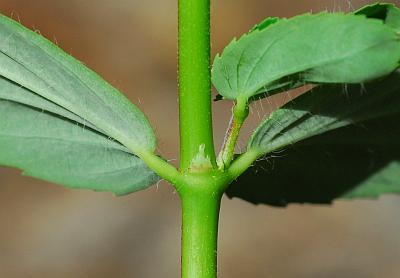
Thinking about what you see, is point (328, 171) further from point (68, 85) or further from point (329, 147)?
point (68, 85)

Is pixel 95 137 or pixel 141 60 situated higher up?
pixel 141 60

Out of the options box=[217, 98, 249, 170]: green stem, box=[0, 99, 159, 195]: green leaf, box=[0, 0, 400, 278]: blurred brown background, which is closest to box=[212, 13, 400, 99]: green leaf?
box=[217, 98, 249, 170]: green stem

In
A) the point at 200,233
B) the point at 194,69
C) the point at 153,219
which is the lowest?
the point at 200,233

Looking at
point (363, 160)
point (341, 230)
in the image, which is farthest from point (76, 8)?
point (363, 160)

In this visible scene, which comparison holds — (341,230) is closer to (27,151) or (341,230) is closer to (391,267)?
(391,267)

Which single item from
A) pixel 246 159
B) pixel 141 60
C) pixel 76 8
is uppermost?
pixel 76 8

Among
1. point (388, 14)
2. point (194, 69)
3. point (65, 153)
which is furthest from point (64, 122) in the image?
point (388, 14)

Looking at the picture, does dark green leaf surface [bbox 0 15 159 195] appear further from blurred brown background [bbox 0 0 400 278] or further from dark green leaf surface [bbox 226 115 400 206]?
blurred brown background [bbox 0 0 400 278]
